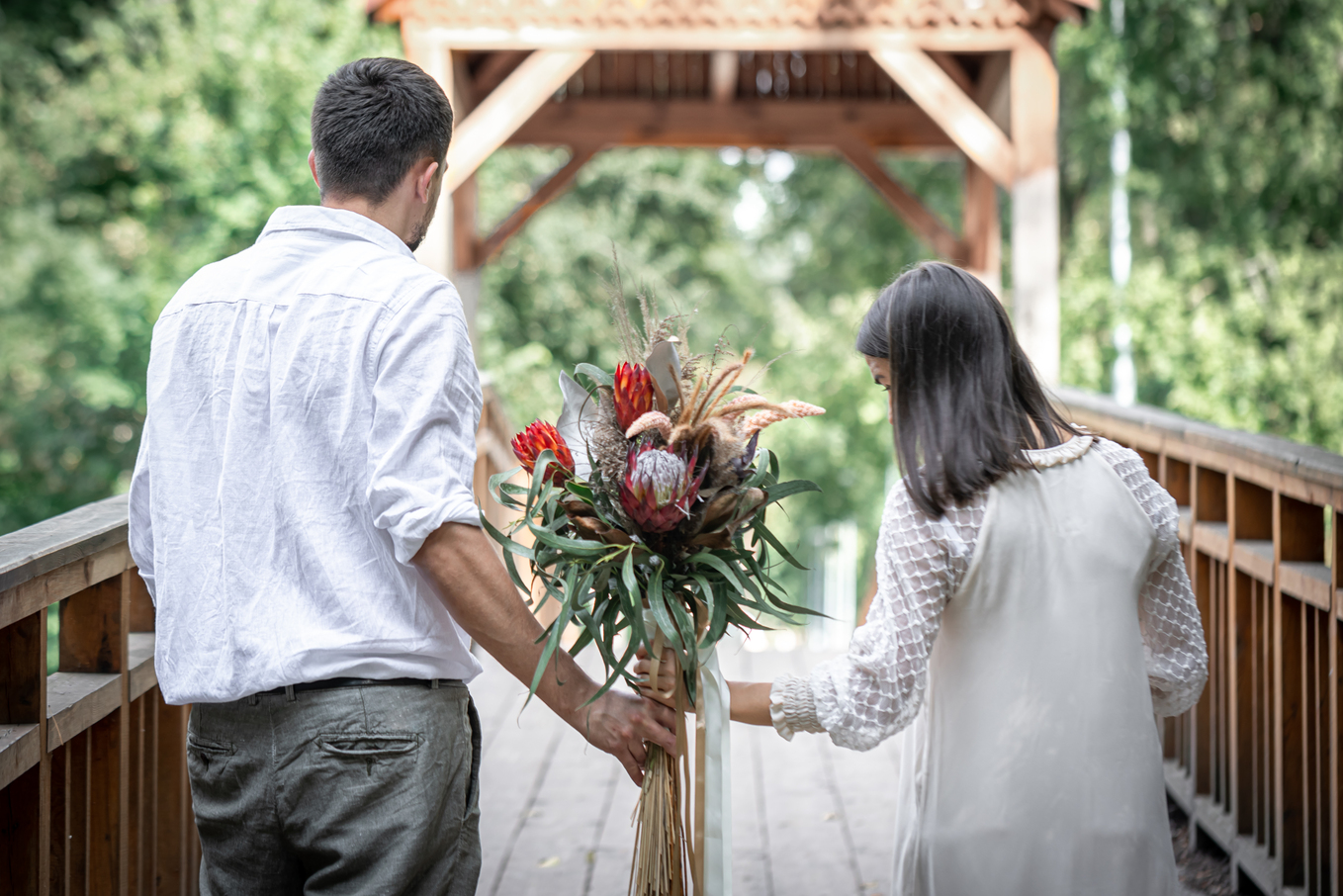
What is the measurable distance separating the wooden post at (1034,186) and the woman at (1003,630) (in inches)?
199

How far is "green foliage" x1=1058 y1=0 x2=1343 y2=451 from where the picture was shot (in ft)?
34.4

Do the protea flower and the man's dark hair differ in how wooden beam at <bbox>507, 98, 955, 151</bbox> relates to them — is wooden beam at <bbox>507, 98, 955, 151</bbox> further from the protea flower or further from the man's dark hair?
the protea flower

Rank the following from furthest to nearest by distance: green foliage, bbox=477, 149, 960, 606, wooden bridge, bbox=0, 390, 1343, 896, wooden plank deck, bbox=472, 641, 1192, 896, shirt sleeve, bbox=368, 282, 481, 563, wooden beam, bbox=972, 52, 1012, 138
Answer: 1. green foliage, bbox=477, 149, 960, 606
2. wooden beam, bbox=972, 52, 1012, 138
3. wooden plank deck, bbox=472, 641, 1192, 896
4. wooden bridge, bbox=0, 390, 1343, 896
5. shirt sleeve, bbox=368, 282, 481, 563

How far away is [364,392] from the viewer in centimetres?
147

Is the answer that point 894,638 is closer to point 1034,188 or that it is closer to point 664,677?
point 664,677

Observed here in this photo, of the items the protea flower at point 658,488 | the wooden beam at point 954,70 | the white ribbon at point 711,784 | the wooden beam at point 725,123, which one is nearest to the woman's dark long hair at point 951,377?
the protea flower at point 658,488

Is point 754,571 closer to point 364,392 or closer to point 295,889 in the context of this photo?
point 364,392

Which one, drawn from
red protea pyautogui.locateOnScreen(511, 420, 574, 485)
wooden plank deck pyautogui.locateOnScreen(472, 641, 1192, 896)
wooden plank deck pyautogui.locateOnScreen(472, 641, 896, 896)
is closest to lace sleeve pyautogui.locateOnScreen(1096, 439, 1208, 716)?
red protea pyautogui.locateOnScreen(511, 420, 574, 485)

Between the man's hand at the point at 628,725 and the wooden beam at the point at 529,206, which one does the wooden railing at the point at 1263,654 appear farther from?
the wooden beam at the point at 529,206

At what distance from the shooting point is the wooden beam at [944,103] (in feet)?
20.7

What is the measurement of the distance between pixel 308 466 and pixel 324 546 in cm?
10

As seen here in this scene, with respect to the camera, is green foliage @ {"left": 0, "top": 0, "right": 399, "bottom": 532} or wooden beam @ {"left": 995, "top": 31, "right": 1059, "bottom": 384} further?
green foliage @ {"left": 0, "top": 0, "right": 399, "bottom": 532}

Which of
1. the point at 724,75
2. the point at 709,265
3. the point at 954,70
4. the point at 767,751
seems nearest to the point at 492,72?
the point at 724,75

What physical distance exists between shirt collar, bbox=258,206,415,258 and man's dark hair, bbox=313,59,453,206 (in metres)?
0.04
